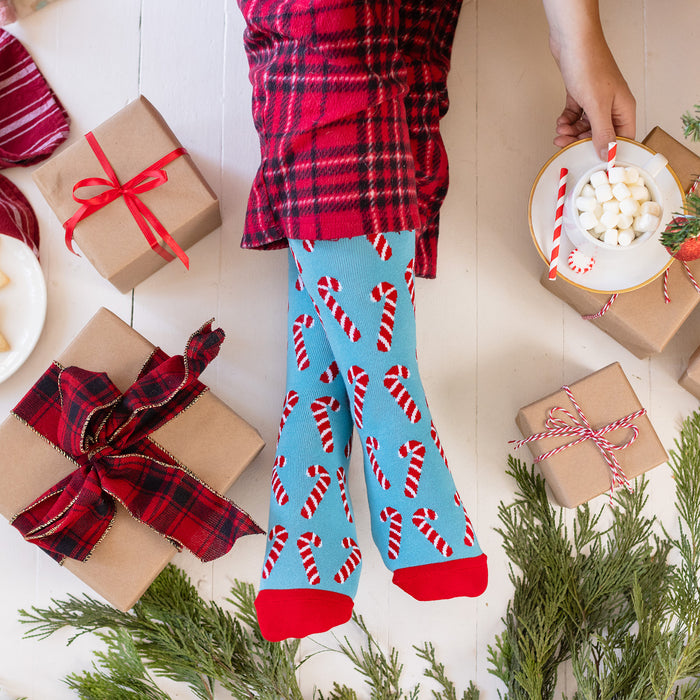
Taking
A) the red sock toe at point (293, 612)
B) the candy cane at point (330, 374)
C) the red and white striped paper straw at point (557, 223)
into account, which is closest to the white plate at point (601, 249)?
the red and white striped paper straw at point (557, 223)

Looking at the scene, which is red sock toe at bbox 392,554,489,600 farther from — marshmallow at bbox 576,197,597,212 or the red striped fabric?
the red striped fabric

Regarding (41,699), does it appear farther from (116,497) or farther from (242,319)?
(242,319)

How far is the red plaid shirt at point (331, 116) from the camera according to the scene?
0.74 metres

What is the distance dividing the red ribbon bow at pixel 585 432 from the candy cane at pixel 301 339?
355 millimetres

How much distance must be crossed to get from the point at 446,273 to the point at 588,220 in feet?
0.83

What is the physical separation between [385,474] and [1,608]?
0.62m

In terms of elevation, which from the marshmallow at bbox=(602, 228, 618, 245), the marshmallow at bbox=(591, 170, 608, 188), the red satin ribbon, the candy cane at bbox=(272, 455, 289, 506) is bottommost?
the candy cane at bbox=(272, 455, 289, 506)

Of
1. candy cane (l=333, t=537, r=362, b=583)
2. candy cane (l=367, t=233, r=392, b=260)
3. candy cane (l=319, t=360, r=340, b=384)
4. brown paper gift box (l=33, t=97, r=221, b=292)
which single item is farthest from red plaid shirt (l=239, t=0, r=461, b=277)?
candy cane (l=333, t=537, r=362, b=583)

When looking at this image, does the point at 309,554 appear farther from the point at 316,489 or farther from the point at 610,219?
the point at 610,219

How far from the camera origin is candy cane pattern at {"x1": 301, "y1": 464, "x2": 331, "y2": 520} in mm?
888

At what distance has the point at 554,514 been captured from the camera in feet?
3.07

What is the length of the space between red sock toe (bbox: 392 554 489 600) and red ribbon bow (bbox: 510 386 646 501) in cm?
19

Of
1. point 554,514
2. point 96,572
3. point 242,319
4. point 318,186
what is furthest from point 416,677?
point 318,186

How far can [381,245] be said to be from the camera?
792 mm
